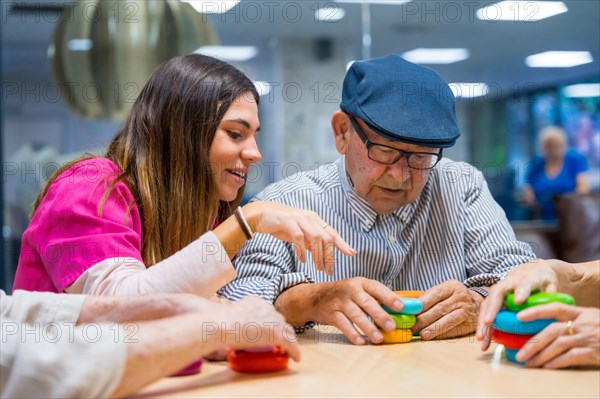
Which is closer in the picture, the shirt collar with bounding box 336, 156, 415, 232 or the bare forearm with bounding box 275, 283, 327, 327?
the bare forearm with bounding box 275, 283, 327, 327

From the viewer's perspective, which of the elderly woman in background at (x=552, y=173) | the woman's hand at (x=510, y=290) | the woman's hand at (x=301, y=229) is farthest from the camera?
the elderly woman in background at (x=552, y=173)

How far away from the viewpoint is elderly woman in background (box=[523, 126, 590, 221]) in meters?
6.05

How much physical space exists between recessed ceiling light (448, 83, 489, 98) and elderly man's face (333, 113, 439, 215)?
4.28 m

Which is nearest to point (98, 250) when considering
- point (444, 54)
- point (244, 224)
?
point (244, 224)

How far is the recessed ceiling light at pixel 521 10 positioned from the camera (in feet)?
19.2

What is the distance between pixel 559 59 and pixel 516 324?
5443mm

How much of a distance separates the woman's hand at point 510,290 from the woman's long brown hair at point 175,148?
2.32 feet

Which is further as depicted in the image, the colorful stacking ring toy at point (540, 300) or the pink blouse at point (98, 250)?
the pink blouse at point (98, 250)

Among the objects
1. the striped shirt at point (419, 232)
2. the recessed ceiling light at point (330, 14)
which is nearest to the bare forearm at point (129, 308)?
the striped shirt at point (419, 232)

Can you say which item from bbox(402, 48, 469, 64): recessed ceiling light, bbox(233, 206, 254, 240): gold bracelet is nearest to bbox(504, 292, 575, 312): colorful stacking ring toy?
bbox(233, 206, 254, 240): gold bracelet

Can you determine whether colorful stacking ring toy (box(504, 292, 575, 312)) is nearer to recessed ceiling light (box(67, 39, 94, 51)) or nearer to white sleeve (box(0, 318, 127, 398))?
white sleeve (box(0, 318, 127, 398))

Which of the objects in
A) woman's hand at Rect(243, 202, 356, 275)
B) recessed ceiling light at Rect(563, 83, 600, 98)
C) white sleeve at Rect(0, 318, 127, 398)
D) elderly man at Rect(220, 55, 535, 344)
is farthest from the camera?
recessed ceiling light at Rect(563, 83, 600, 98)

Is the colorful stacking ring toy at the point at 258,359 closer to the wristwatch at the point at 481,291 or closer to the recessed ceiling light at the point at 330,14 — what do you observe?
the wristwatch at the point at 481,291

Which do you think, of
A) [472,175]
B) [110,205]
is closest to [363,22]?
[472,175]
